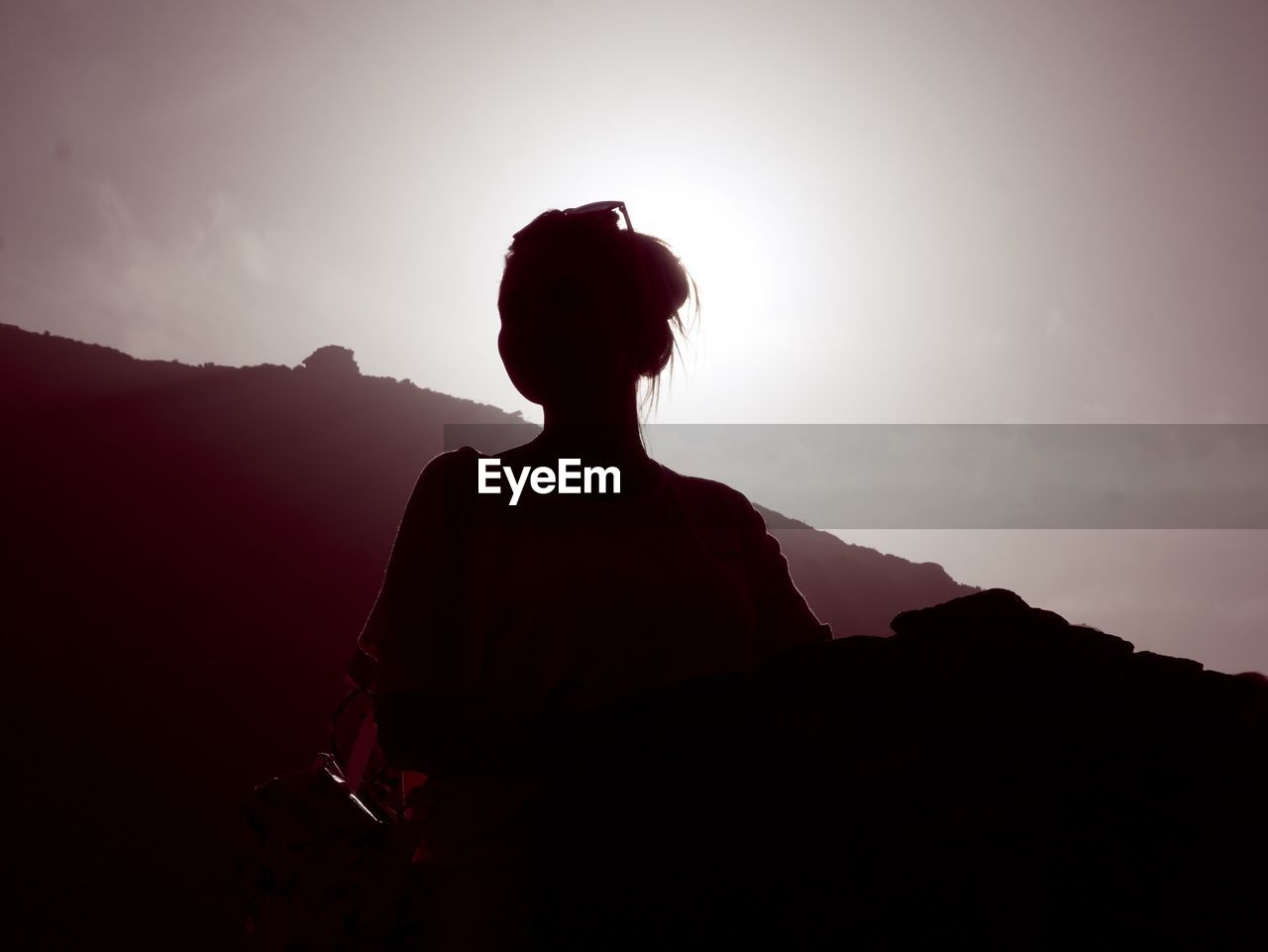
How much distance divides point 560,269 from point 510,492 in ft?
1.86

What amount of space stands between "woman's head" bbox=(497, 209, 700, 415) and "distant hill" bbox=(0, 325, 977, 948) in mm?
31341

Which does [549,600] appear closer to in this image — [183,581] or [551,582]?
[551,582]

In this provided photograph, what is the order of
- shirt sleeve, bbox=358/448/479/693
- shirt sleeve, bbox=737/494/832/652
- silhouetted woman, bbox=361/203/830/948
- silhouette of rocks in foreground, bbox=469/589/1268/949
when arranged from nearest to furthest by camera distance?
1. silhouette of rocks in foreground, bbox=469/589/1268/949
2. silhouetted woman, bbox=361/203/830/948
3. shirt sleeve, bbox=358/448/479/693
4. shirt sleeve, bbox=737/494/832/652

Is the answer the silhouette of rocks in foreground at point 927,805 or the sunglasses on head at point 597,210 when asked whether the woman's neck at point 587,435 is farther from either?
the silhouette of rocks in foreground at point 927,805

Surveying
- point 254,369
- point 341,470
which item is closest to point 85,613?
point 341,470

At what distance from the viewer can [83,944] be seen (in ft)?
78.3

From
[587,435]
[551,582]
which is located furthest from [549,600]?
[587,435]

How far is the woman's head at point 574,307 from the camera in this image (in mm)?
1753

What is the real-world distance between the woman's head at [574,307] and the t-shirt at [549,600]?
0.28 m

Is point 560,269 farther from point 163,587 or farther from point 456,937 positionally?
point 163,587

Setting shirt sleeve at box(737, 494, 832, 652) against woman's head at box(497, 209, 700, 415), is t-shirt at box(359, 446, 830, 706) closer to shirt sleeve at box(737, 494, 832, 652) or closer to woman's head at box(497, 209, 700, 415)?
shirt sleeve at box(737, 494, 832, 652)

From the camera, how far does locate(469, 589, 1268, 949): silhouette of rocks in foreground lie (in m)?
0.83

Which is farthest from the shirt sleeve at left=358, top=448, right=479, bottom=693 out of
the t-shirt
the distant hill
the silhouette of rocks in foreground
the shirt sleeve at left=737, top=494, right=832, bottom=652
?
the distant hill

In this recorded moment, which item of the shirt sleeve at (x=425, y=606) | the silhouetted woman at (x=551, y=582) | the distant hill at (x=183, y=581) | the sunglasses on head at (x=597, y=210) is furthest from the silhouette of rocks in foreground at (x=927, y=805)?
the distant hill at (x=183, y=581)
